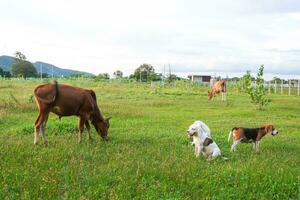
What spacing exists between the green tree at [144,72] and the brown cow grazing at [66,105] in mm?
60056

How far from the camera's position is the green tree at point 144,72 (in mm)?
75219

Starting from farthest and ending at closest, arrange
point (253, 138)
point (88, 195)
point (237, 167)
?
point (253, 138), point (237, 167), point (88, 195)

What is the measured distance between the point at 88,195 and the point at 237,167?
140 inches

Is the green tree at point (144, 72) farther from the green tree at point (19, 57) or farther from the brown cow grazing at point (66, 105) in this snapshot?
the brown cow grazing at point (66, 105)

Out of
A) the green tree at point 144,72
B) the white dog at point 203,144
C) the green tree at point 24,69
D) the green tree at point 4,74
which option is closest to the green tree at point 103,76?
the green tree at point 144,72

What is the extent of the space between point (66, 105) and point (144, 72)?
66817mm

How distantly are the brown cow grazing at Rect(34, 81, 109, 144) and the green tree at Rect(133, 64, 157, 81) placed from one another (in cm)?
6006

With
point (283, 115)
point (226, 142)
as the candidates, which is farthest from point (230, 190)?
point (283, 115)

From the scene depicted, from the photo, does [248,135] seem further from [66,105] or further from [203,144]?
[66,105]

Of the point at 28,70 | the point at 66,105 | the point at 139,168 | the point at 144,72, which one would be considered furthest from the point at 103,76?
the point at 139,168

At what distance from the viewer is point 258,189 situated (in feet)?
27.1

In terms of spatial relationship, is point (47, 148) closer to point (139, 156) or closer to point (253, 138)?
point (139, 156)

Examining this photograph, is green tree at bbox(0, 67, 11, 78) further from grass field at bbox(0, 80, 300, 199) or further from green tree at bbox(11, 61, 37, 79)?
grass field at bbox(0, 80, 300, 199)

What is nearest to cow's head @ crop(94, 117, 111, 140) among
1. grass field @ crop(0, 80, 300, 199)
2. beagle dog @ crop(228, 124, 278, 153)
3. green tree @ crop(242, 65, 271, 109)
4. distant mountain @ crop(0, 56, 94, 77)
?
grass field @ crop(0, 80, 300, 199)
